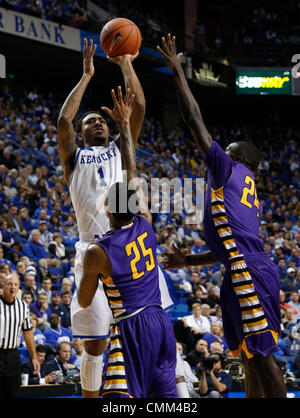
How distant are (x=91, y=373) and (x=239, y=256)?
1.24 m

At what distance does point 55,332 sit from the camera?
316 inches

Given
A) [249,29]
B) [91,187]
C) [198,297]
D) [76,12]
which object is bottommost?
[198,297]

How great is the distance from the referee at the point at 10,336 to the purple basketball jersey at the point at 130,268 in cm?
318

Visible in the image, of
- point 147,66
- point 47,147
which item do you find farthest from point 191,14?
point 47,147

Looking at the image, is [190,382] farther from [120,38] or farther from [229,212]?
[120,38]

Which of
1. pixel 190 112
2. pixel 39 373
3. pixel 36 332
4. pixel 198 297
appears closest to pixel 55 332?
pixel 36 332

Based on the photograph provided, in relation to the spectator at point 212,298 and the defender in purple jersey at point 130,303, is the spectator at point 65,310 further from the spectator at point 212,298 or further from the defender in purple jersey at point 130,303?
the defender in purple jersey at point 130,303

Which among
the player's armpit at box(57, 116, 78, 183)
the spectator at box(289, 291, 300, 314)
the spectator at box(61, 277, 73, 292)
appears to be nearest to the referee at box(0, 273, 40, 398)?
the spectator at box(61, 277, 73, 292)

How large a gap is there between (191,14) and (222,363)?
1693cm

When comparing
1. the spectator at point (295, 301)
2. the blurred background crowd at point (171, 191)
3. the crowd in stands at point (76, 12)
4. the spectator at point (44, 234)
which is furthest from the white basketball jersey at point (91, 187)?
the crowd in stands at point (76, 12)

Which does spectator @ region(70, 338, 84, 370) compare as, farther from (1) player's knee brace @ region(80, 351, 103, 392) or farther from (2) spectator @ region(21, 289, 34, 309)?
(1) player's knee brace @ region(80, 351, 103, 392)

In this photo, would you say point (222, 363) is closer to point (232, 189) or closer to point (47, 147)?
point (232, 189)

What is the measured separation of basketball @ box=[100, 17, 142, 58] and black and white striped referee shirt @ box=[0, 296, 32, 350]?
10.2 ft

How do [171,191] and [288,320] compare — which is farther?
[171,191]
